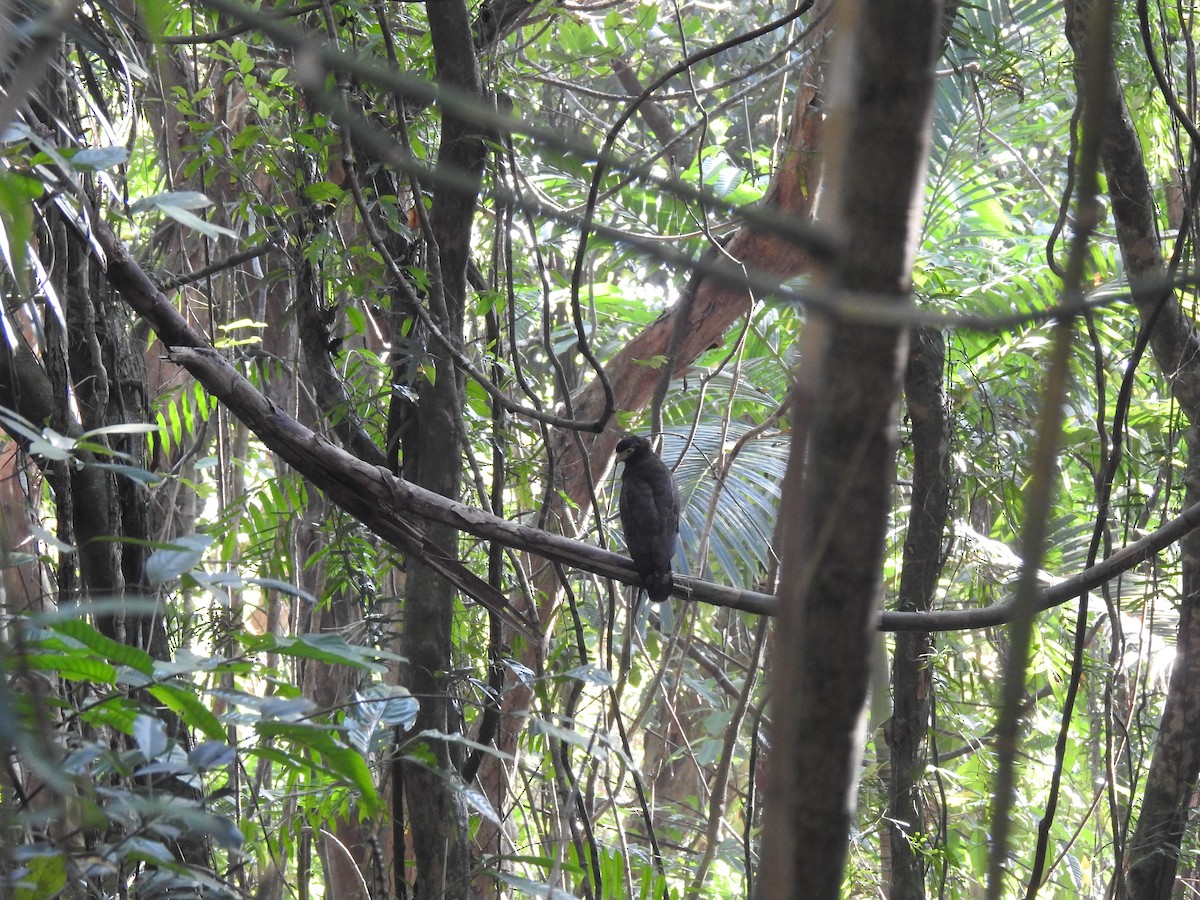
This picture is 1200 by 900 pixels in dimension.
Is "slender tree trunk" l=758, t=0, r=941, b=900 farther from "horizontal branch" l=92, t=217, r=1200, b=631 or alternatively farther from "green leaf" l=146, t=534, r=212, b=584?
"horizontal branch" l=92, t=217, r=1200, b=631

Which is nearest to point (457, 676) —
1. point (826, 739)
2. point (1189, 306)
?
point (826, 739)

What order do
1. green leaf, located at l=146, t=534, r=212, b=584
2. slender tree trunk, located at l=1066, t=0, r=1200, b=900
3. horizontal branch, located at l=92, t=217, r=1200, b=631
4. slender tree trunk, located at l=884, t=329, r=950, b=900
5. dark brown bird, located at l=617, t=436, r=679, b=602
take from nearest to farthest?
green leaf, located at l=146, t=534, r=212, b=584 < horizontal branch, located at l=92, t=217, r=1200, b=631 < slender tree trunk, located at l=1066, t=0, r=1200, b=900 < slender tree trunk, located at l=884, t=329, r=950, b=900 < dark brown bird, located at l=617, t=436, r=679, b=602

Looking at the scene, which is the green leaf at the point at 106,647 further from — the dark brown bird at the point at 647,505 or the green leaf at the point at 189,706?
the dark brown bird at the point at 647,505

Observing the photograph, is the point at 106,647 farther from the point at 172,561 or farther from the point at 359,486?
the point at 359,486

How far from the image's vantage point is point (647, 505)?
417 centimetres

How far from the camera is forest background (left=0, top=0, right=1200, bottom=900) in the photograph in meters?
0.49

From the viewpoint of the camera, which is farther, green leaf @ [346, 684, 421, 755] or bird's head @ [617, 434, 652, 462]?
bird's head @ [617, 434, 652, 462]

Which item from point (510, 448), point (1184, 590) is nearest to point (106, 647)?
point (510, 448)

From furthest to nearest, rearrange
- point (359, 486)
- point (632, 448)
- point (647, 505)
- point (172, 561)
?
point (632, 448) → point (647, 505) → point (359, 486) → point (172, 561)

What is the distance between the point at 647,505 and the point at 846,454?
370 centimetres

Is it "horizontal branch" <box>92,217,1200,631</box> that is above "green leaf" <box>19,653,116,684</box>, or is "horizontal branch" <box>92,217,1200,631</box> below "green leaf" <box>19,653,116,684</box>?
above

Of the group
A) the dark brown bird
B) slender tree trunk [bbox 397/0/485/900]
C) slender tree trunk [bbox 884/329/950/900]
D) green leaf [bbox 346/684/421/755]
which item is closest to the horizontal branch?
slender tree trunk [bbox 397/0/485/900]

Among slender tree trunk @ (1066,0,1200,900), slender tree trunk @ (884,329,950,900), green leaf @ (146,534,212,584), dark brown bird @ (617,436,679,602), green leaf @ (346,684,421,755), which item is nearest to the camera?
green leaf @ (146,534,212,584)

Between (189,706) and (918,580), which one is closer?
(189,706)
